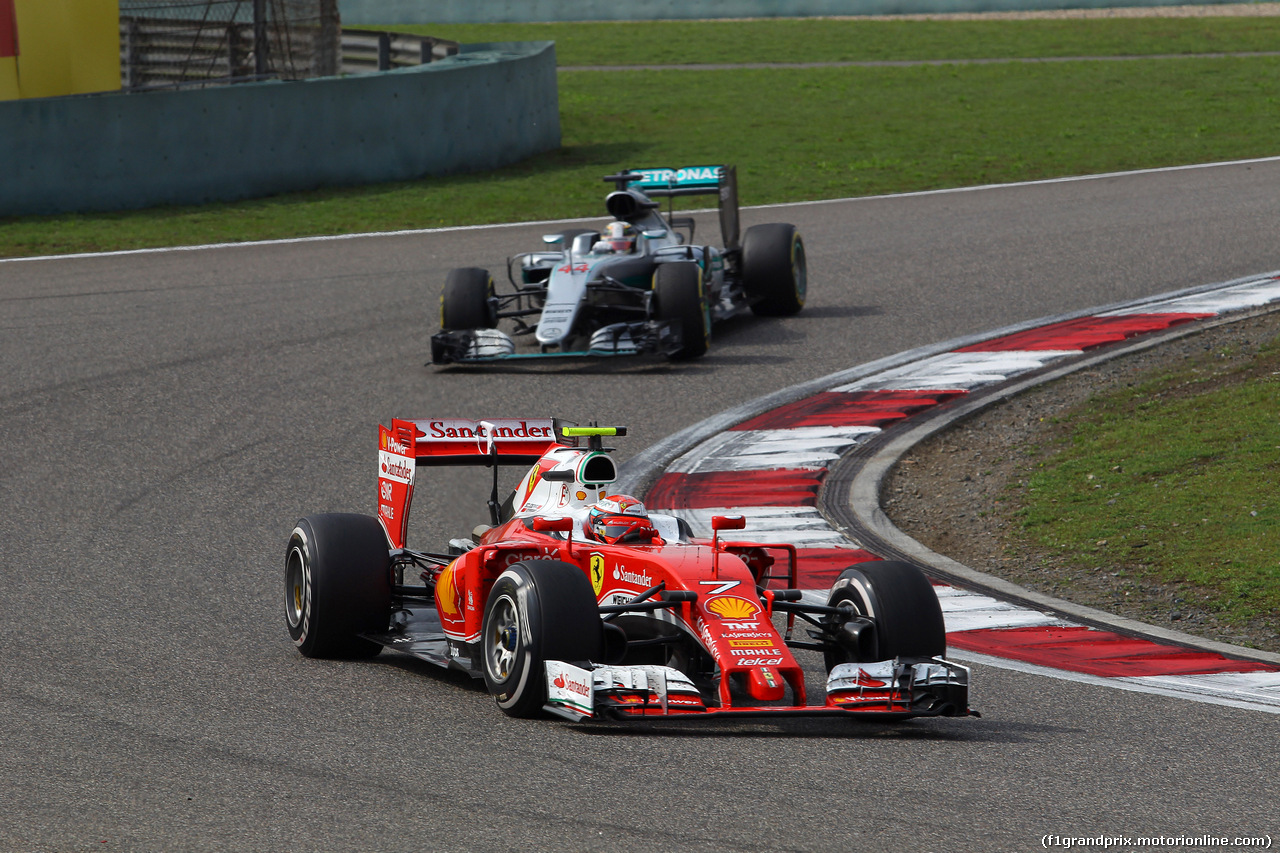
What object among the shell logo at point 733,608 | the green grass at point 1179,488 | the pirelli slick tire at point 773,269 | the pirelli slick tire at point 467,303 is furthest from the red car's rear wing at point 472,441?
the pirelli slick tire at point 773,269

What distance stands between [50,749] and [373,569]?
6.86ft

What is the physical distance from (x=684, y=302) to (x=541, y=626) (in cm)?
937

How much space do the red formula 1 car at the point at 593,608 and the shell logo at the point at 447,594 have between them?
0.04 feet

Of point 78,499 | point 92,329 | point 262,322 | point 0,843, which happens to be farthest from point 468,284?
point 0,843

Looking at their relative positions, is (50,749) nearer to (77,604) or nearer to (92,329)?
(77,604)

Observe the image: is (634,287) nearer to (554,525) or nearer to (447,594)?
(447,594)

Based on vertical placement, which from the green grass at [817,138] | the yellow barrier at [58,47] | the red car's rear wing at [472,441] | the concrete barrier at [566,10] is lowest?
the red car's rear wing at [472,441]

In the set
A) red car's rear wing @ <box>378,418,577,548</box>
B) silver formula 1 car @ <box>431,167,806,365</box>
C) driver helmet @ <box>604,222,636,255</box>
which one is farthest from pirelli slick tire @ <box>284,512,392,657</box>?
driver helmet @ <box>604,222,636,255</box>

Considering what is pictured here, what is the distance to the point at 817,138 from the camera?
30.3m

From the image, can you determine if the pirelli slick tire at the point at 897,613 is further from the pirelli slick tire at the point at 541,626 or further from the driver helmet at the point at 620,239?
the driver helmet at the point at 620,239

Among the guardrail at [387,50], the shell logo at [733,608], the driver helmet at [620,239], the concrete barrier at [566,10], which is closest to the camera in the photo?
the shell logo at [733,608]

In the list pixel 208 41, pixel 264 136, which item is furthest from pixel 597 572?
pixel 208 41

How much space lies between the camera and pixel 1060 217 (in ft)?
74.7

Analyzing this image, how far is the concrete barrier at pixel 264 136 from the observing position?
22.3 m
